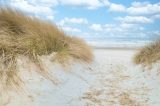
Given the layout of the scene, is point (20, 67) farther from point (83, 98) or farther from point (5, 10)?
point (5, 10)

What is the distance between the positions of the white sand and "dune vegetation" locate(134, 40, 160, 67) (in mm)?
380

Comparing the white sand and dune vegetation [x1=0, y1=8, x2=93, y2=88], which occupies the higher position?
dune vegetation [x1=0, y1=8, x2=93, y2=88]

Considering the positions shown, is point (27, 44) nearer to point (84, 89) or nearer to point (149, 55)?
point (84, 89)

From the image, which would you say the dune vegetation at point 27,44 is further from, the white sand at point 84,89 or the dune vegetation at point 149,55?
the dune vegetation at point 149,55

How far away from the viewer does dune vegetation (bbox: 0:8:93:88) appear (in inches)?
221

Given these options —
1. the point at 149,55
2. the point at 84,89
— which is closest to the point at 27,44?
the point at 84,89

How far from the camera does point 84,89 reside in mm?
6715

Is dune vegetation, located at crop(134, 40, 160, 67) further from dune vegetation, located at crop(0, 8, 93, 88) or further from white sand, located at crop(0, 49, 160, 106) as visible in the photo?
dune vegetation, located at crop(0, 8, 93, 88)

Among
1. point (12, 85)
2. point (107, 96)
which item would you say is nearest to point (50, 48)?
point (107, 96)

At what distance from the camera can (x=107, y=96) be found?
20.5 ft

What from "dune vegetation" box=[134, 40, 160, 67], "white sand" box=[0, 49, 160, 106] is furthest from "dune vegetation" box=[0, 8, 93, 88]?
"dune vegetation" box=[134, 40, 160, 67]

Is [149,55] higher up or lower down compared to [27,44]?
lower down

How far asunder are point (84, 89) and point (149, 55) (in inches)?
128

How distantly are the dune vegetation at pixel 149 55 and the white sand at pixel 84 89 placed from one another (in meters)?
0.38
